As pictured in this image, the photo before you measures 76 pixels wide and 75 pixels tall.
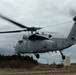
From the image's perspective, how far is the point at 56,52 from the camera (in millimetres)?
59688

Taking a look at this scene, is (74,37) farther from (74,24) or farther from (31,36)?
(31,36)

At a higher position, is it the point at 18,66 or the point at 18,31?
the point at 18,31

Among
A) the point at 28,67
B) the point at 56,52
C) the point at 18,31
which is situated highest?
the point at 18,31

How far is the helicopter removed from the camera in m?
59.6

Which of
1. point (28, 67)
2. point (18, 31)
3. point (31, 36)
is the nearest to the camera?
point (18, 31)

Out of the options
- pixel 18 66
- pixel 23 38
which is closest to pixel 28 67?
pixel 18 66

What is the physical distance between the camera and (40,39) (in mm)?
62562

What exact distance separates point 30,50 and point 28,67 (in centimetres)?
5066

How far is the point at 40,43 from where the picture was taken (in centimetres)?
6209

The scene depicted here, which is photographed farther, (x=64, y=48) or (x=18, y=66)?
(x=18, y=66)

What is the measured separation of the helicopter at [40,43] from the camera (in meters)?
59.6

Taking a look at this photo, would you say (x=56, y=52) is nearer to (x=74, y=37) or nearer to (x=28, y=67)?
(x=74, y=37)

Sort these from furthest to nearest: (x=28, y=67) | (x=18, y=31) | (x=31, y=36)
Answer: (x=28, y=67), (x=31, y=36), (x=18, y=31)

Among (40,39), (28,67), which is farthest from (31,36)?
(28,67)
